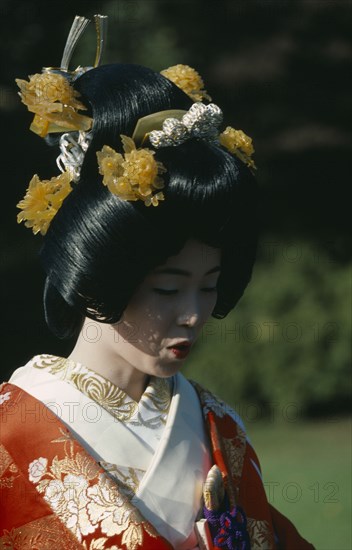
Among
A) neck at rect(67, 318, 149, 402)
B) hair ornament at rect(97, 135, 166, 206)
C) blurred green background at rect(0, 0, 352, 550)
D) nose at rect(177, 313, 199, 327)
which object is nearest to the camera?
hair ornament at rect(97, 135, 166, 206)

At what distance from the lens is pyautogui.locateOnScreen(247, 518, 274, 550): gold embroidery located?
249 cm

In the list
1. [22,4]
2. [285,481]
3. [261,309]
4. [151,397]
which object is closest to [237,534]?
[151,397]

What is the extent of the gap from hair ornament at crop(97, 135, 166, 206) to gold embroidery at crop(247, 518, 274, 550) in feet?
2.80

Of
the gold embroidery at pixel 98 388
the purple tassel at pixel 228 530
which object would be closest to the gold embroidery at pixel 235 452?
the purple tassel at pixel 228 530

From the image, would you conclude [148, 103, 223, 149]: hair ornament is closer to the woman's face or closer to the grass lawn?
the woman's face

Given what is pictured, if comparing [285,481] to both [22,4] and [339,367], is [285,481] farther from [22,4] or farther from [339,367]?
[22,4]

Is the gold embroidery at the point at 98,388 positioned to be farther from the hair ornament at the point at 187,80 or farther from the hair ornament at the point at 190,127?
the hair ornament at the point at 187,80

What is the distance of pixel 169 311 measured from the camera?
2311 mm

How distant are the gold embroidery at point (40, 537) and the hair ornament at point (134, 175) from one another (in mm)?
734

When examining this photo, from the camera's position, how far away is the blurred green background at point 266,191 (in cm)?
750

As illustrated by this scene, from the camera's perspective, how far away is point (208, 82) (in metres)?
8.43

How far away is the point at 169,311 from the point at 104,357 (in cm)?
22

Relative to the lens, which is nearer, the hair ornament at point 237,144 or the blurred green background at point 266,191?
the hair ornament at point 237,144

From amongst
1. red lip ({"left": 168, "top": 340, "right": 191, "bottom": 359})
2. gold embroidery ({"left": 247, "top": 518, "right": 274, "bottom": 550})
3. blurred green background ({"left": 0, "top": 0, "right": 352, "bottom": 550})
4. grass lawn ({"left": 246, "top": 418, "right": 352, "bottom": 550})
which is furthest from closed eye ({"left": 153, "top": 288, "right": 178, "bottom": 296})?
blurred green background ({"left": 0, "top": 0, "right": 352, "bottom": 550})
